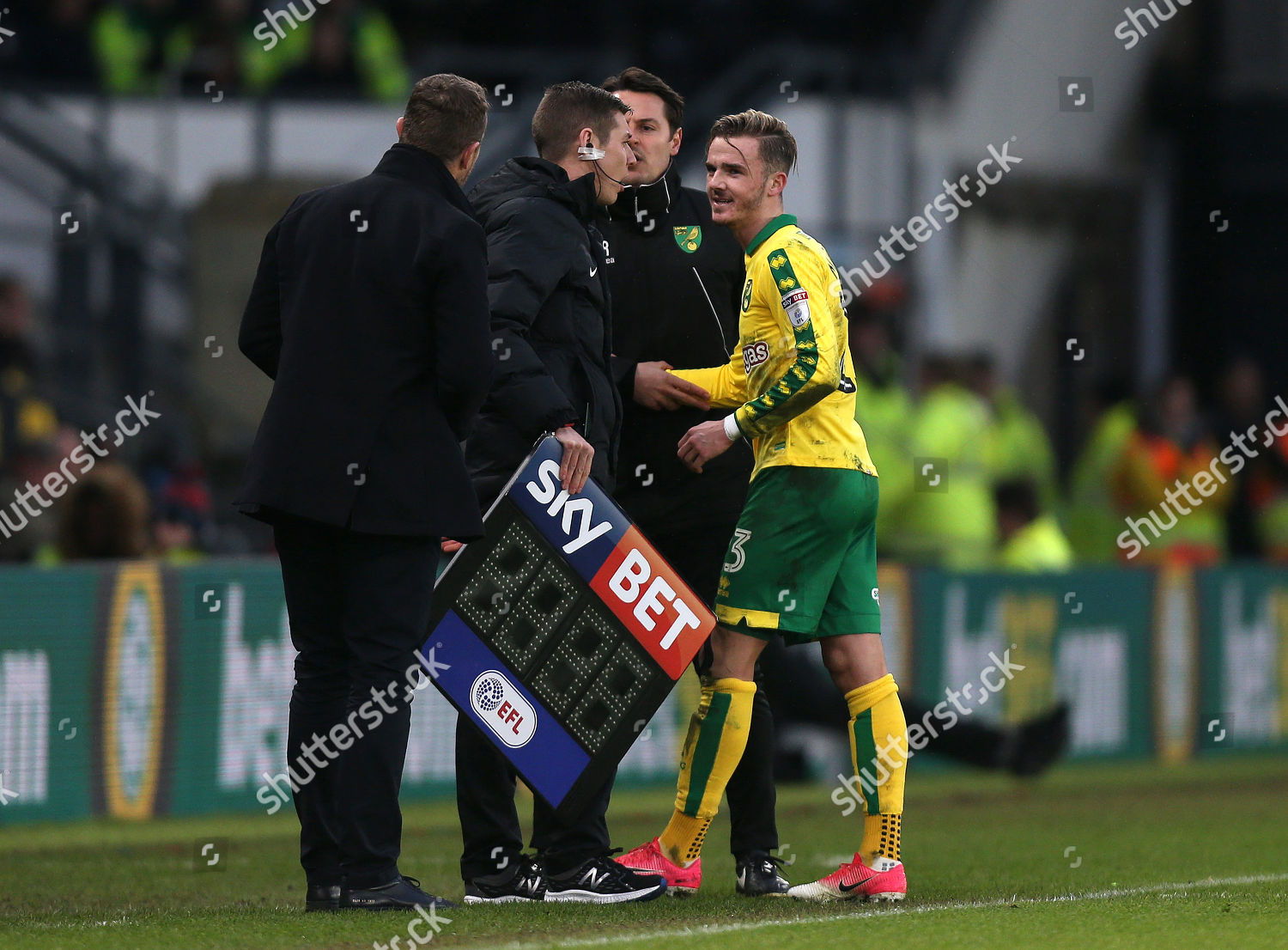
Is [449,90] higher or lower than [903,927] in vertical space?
higher

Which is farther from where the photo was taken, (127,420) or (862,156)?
(862,156)

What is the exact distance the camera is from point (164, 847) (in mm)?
7727

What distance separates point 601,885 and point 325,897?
28.9 inches

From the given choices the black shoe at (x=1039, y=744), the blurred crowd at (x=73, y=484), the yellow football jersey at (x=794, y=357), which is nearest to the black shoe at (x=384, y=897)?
the yellow football jersey at (x=794, y=357)

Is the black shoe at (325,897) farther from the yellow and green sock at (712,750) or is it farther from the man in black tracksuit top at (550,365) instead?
the yellow and green sock at (712,750)

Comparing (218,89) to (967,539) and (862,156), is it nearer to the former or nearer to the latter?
(862,156)

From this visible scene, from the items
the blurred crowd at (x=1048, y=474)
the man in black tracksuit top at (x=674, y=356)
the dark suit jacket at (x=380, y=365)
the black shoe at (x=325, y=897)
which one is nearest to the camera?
the dark suit jacket at (x=380, y=365)

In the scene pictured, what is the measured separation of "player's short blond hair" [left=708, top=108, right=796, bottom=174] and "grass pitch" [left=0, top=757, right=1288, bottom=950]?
1.99m

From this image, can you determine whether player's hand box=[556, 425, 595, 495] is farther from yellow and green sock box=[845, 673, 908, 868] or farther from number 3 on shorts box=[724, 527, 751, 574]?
yellow and green sock box=[845, 673, 908, 868]

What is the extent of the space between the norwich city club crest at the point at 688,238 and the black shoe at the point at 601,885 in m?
1.78

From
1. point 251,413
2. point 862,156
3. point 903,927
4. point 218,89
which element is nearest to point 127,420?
point 251,413

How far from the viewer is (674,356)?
6094 millimetres

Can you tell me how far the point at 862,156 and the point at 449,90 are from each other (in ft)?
31.8

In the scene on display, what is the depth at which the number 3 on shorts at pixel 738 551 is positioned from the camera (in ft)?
18.4
